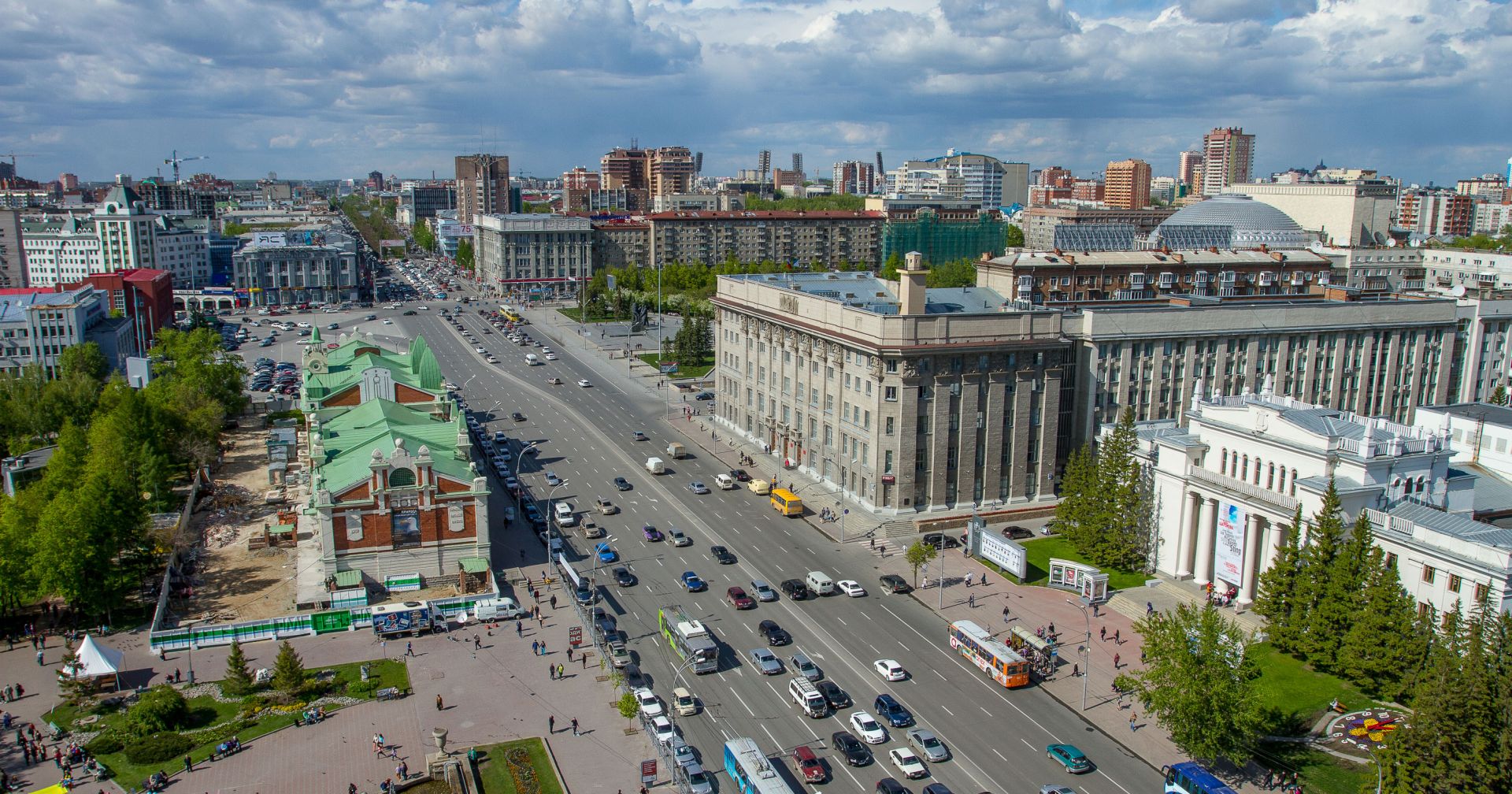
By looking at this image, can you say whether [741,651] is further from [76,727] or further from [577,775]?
[76,727]

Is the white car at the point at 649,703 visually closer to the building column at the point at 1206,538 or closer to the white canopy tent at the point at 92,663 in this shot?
the white canopy tent at the point at 92,663

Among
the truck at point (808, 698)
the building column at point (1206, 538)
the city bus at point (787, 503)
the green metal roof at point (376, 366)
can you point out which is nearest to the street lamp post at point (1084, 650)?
the building column at point (1206, 538)

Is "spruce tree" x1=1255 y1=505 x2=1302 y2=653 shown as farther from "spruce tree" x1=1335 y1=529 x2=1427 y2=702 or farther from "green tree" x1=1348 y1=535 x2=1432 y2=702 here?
"spruce tree" x1=1335 y1=529 x2=1427 y2=702

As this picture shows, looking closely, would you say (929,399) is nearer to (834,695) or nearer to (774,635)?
(774,635)

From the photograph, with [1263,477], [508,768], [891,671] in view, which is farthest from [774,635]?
[1263,477]

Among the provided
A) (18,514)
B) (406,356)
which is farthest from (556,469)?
(18,514)

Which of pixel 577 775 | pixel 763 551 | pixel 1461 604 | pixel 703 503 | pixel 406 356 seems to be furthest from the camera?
pixel 406 356
